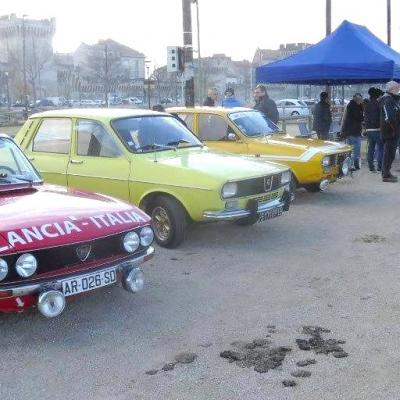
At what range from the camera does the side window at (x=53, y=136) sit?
24.2ft

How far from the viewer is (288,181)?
7.41 metres

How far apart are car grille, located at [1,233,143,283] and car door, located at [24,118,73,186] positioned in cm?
305

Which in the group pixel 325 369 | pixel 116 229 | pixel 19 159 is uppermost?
pixel 19 159

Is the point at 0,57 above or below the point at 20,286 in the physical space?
above

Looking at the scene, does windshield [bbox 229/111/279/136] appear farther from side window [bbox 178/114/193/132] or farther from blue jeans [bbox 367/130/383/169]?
blue jeans [bbox 367/130/383/169]

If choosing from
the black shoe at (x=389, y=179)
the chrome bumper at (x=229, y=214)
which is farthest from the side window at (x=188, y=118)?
the black shoe at (x=389, y=179)

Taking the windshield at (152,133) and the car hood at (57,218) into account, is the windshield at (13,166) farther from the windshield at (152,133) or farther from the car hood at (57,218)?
the windshield at (152,133)

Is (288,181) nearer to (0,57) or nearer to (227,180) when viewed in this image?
(227,180)

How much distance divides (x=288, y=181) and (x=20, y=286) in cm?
425

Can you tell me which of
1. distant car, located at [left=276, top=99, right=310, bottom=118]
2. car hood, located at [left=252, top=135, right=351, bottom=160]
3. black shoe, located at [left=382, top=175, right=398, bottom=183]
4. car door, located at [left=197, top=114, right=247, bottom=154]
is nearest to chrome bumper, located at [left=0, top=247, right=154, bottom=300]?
car door, located at [left=197, top=114, right=247, bottom=154]

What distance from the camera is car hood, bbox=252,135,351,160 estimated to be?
896 cm

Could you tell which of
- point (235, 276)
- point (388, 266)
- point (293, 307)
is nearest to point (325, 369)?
point (293, 307)

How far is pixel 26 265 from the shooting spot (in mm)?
3943

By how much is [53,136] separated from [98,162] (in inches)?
34.7
